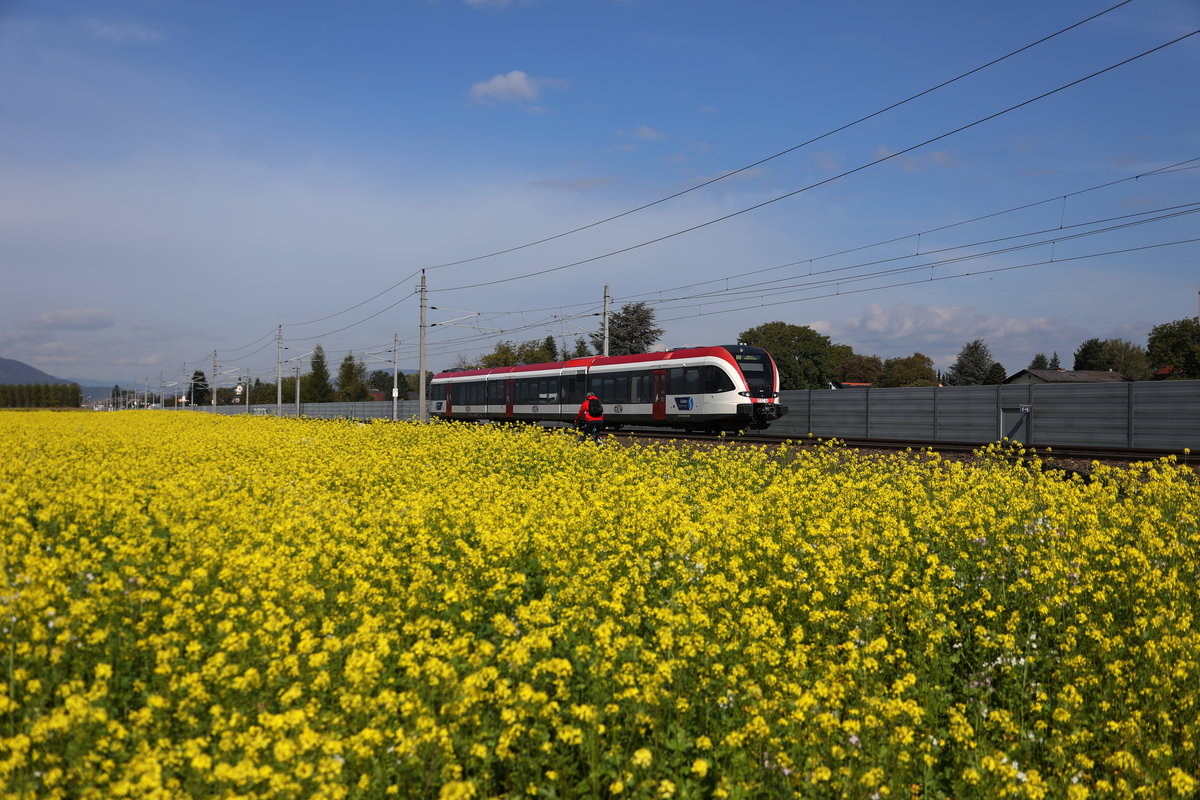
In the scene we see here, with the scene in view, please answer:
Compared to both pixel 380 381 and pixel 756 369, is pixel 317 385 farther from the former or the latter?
pixel 756 369

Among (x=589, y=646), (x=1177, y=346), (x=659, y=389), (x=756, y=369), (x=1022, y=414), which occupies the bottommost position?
(x=589, y=646)

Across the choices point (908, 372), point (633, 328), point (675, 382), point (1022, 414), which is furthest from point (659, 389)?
point (908, 372)

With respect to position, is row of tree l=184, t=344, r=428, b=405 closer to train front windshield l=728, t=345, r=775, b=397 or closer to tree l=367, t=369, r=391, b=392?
tree l=367, t=369, r=391, b=392

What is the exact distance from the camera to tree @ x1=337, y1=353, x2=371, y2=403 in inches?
4621

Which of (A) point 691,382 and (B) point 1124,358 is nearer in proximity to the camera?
(A) point 691,382

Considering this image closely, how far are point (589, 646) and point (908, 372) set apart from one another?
112m

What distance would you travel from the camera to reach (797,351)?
98750 millimetres

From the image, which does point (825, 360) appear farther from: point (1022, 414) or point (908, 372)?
point (1022, 414)

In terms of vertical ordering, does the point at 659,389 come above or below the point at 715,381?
below

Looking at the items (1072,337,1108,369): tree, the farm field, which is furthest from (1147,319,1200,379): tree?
the farm field

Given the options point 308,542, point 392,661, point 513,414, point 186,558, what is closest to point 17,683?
point 186,558

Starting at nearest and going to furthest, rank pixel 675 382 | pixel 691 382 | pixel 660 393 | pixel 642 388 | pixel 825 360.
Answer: pixel 691 382 < pixel 675 382 < pixel 660 393 < pixel 642 388 < pixel 825 360

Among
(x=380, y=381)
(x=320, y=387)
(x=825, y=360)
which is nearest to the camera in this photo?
(x=825, y=360)

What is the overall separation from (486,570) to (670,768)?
2.75 metres
